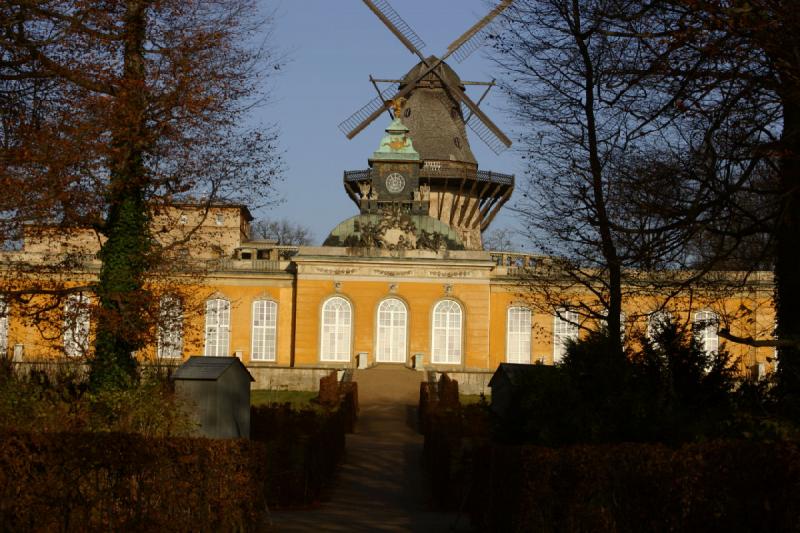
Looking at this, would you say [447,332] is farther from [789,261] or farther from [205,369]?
[789,261]

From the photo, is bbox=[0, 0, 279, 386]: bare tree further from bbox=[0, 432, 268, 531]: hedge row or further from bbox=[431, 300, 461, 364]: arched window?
bbox=[431, 300, 461, 364]: arched window

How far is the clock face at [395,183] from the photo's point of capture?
4312 centimetres

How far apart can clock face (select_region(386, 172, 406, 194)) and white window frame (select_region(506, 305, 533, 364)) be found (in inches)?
239

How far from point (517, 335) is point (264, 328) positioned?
8.86 m

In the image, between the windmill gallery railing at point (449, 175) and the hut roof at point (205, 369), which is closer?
the hut roof at point (205, 369)

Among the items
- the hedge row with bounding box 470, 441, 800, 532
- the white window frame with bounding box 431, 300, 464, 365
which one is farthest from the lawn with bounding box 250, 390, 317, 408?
the hedge row with bounding box 470, 441, 800, 532

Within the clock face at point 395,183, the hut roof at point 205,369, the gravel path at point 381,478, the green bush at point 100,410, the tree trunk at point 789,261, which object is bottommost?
the gravel path at point 381,478

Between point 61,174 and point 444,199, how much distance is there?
31344mm

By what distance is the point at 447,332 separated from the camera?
131 feet

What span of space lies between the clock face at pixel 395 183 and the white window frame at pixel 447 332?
Answer: 17.6ft

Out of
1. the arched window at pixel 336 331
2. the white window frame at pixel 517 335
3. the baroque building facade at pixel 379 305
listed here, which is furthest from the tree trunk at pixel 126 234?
the white window frame at pixel 517 335

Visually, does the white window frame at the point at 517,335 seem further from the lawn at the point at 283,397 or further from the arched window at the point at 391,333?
the lawn at the point at 283,397

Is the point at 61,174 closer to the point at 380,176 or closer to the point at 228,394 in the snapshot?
the point at 228,394

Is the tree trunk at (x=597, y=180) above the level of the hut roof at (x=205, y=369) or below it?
above
